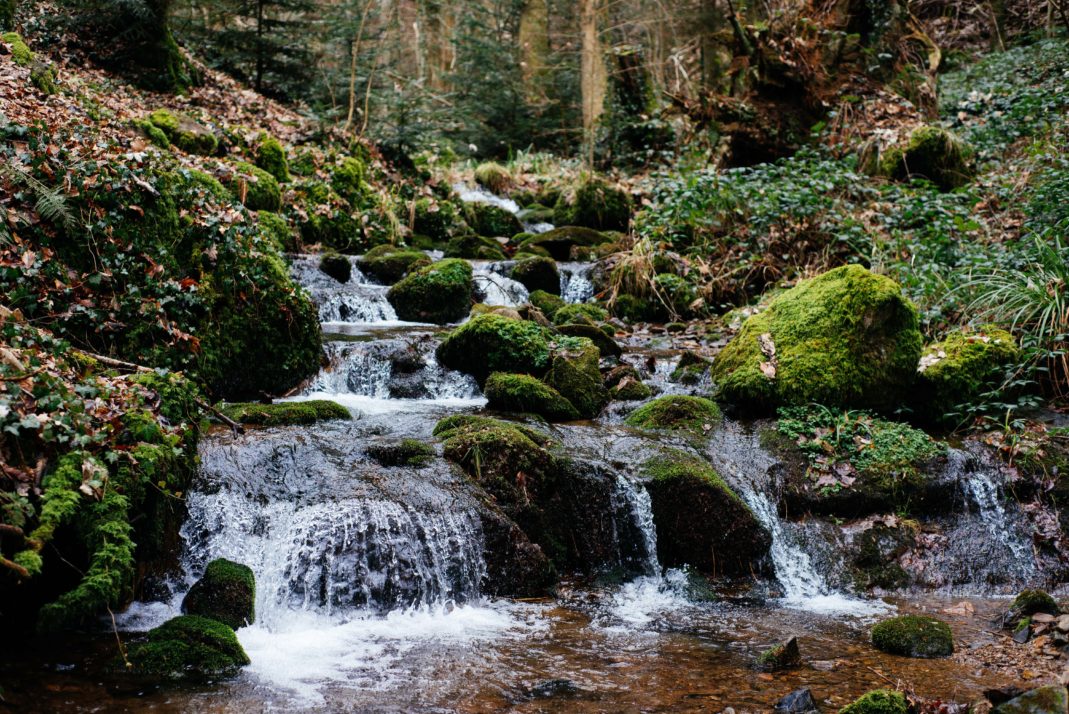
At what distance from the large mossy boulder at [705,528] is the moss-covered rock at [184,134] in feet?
29.7

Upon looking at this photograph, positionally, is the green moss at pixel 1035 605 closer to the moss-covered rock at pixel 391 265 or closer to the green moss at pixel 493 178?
the moss-covered rock at pixel 391 265

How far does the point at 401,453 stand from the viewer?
20.5 ft

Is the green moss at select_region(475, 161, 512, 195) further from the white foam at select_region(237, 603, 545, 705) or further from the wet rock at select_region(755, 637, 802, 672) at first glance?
the wet rock at select_region(755, 637, 802, 672)

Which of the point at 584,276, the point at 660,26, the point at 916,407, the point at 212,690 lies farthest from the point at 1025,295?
the point at 660,26

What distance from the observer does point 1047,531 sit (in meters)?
6.54

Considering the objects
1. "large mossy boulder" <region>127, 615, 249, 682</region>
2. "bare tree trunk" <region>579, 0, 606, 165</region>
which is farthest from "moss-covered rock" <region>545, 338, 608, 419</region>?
"bare tree trunk" <region>579, 0, 606, 165</region>

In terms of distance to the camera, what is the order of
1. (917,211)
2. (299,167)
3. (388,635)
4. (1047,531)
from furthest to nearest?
1. (299,167)
2. (917,211)
3. (1047,531)
4. (388,635)

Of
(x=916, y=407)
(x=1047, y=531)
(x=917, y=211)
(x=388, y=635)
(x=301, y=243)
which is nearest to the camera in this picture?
(x=388, y=635)

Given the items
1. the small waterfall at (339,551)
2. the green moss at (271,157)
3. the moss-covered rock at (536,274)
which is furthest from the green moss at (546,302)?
the small waterfall at (339,551)

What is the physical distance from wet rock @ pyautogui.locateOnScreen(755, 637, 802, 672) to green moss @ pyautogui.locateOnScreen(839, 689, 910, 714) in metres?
0.77

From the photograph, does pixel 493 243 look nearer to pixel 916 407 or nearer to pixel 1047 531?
pixel 916 407

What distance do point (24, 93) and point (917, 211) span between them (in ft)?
35.8

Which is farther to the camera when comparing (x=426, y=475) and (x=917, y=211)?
(x=917, y=211)

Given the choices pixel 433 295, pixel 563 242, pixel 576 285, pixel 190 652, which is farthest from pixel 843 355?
pixel 563 242
